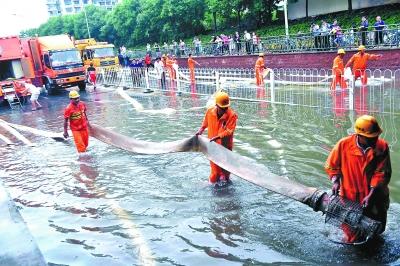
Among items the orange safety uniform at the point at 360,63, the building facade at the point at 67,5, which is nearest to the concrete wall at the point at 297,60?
the orange safety uniform at the point at 360,63

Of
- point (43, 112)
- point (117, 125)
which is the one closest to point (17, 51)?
point (43, 112)

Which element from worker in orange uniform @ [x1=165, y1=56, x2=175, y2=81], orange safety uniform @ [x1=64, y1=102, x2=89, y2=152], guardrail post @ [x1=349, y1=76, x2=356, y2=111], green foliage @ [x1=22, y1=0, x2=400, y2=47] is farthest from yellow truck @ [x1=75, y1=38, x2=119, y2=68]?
guardrail post @ [x1=349, y1=76, x2=356, y2=111]

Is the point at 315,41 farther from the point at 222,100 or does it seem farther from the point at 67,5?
the point at 67,5

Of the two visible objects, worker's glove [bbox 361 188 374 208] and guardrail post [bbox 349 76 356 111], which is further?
guardrail post [bbox 349 76 356 111]

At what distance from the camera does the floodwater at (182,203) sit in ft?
16.6

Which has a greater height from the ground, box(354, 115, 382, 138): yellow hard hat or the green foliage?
the green foliage

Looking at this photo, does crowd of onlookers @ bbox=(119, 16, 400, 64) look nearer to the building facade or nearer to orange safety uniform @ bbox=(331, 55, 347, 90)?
orange safety uniform @ bbox=(331, 55, 347, 90)

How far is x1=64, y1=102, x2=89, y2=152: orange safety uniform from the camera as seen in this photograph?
9.40 meters

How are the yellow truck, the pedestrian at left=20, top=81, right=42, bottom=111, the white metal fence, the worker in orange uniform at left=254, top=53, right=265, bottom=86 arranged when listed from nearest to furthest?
the white metal fence, the worker in orange uniform at left=254, top=53, right=265, bottom=86, the pedestrian at left=20, top=81, right=42, bottom=111, the yellow truck

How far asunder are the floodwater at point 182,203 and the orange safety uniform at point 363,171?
621mm

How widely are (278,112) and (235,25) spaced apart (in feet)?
87.0

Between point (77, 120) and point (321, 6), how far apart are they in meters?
24.5

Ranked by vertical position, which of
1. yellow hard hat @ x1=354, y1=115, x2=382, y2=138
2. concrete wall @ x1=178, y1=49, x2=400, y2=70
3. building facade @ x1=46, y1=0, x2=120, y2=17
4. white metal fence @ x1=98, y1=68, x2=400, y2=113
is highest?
building facade @ x1=46, y1=0, x2=120, y2=17

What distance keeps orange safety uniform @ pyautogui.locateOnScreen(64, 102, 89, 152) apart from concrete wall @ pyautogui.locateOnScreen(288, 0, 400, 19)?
21282 mm
